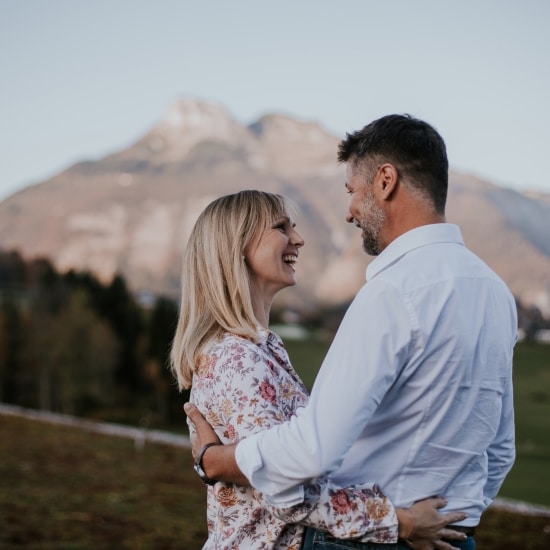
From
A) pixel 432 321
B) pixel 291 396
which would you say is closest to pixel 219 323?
pixel 291 396

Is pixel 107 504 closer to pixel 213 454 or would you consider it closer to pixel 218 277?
pixel 218 277

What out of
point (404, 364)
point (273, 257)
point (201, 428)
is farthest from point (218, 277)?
point (404, 364)

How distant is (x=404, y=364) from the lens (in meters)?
1.96

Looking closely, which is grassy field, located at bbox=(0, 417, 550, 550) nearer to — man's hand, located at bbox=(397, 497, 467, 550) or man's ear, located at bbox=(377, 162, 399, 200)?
man's hand, located at bbox=(397, 497, 467, 550)

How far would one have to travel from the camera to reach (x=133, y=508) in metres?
9.61

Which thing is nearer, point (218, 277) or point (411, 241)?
point (411, 241)

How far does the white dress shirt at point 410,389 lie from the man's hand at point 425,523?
0.10 feet

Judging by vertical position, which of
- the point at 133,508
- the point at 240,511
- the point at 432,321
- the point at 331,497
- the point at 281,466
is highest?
the point at 432,321

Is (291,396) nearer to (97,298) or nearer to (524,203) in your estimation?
(97,298)

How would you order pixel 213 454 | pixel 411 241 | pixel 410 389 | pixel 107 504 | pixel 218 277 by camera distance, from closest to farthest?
pixel 410 389
pixel 411 241
pixel 213 454
pixel 218 277
pixel 107 504

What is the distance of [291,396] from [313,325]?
289 ft

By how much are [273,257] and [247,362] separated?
18.1 inches

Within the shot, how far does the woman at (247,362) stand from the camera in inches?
81.3

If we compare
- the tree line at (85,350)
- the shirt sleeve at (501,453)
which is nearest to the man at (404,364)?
the shirt sleeve at (501,453)
